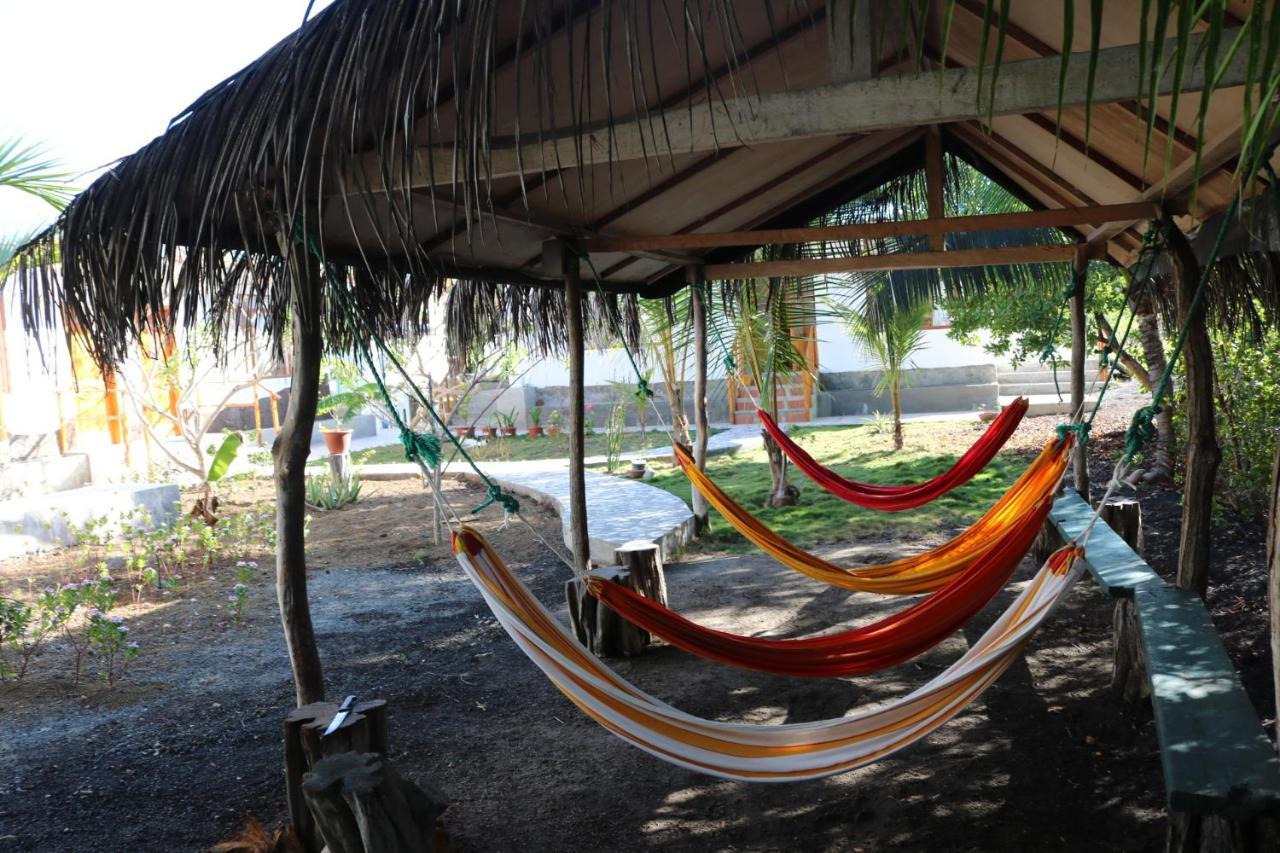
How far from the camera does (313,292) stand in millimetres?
2309

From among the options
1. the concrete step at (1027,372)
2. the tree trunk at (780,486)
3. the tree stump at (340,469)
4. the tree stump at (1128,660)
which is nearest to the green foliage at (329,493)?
the tree stump at (340,469)

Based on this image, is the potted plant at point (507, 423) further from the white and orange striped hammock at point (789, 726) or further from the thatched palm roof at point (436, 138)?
the white and orange striped hammock at point (789, 726)

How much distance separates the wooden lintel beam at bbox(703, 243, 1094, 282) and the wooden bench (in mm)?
1847

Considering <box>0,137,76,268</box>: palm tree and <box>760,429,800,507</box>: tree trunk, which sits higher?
<box>0,137,76,268</box>: palm tree

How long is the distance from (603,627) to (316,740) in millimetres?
1539

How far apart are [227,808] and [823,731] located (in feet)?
4.75

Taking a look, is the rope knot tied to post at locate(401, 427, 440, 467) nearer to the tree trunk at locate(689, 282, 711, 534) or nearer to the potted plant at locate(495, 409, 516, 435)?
the tree trunk at locate(689, 282, 711, 534)

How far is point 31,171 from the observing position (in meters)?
3.24

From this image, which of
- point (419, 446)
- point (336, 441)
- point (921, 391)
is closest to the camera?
point (419, 446)

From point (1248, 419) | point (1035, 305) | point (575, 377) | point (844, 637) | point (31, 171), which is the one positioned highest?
point (31, 171)

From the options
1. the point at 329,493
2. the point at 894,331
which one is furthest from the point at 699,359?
the point at 894,331

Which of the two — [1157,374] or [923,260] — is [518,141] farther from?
[1157,374]

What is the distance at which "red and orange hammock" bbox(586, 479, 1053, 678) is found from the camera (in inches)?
85.6

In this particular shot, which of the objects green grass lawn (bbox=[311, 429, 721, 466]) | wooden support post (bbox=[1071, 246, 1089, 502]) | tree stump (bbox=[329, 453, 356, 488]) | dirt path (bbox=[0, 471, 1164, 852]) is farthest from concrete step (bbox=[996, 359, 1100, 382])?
dirt path (bbox=[0, 471, 1164, 852])
